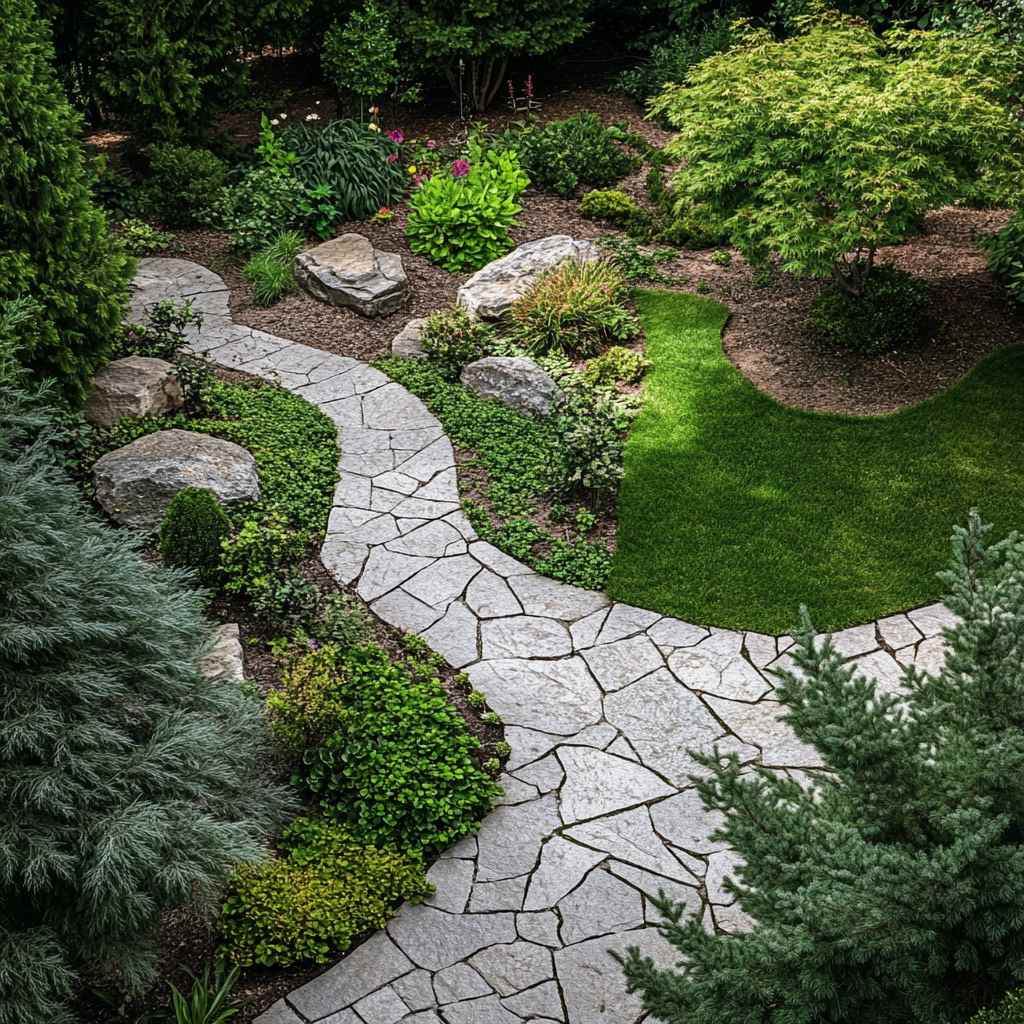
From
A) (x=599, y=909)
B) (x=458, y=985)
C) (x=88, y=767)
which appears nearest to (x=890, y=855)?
(x=599, y=909)

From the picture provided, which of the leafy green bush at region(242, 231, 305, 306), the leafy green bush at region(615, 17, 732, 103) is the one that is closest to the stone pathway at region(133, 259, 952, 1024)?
the leafy green bush at region(242, 231, 305, 306)

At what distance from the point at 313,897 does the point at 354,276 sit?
23.5ft

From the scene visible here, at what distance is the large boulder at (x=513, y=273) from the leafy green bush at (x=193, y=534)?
409cm

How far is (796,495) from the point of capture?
773cm

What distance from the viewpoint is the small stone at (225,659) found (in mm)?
5883

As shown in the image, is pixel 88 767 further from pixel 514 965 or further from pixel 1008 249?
pixel 1008 249

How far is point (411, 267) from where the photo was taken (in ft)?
36.8

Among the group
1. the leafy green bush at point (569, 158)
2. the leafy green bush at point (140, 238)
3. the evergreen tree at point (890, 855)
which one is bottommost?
the leafy green bush at point (140, 238)

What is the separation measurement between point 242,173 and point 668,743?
9.66 metres

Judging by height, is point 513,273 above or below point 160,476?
above

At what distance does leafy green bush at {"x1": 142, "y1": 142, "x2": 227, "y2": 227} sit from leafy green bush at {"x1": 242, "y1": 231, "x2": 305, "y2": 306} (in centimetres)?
131

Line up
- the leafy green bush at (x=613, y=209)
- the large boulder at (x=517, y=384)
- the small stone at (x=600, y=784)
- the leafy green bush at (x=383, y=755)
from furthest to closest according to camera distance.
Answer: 1. the leafy green bush at (x=613, y=209)
2. the large boulder at (x=517, y=384)
3. the small stone at (x=600, y=784)
4. the leafy green bush at (x=383, y=755)

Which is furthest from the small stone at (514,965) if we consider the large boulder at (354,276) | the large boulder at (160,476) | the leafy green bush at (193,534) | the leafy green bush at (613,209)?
the leafy green bush at (613,209)

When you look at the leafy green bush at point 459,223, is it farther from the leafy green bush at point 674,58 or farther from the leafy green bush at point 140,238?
the leafy green bush at point 674,58
